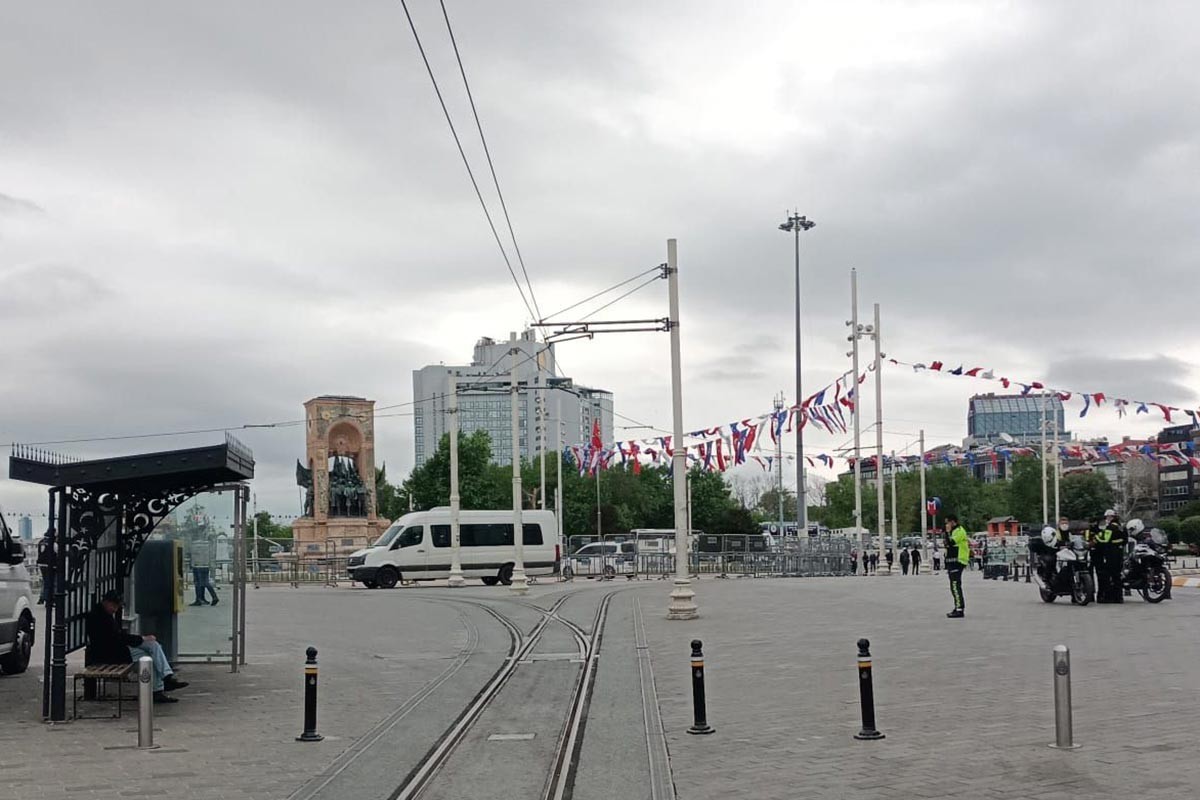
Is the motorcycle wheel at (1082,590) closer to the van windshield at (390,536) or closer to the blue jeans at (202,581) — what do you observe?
the blue jeans at (202,581)

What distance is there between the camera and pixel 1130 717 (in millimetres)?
11438

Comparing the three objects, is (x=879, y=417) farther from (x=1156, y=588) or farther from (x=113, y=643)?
(x=113, y=643)

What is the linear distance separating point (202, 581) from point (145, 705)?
620 centimetres

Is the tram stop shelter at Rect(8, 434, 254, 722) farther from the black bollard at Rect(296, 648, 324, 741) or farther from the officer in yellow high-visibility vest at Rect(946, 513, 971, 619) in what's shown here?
the officer in yellow high-visibility vest at Rect(946, 513, 971, 619)

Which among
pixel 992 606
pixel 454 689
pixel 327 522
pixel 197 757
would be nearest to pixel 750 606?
pixel 992 606

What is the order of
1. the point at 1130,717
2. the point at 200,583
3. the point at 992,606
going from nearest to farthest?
the point at 1130,717
the point at 200,583
the point at 992,606

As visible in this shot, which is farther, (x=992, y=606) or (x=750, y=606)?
(x=750, y=606)

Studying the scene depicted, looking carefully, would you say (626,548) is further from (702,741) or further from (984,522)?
(984,522)

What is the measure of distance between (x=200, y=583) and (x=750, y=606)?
1506cm

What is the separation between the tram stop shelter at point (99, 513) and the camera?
41.6 feet

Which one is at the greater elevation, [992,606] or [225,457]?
[225,457]

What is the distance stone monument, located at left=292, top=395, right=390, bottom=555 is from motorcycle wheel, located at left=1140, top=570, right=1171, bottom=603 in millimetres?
46462

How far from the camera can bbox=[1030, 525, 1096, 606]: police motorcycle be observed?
998 inches

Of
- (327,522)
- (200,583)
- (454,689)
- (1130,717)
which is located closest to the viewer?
(1130,717)
